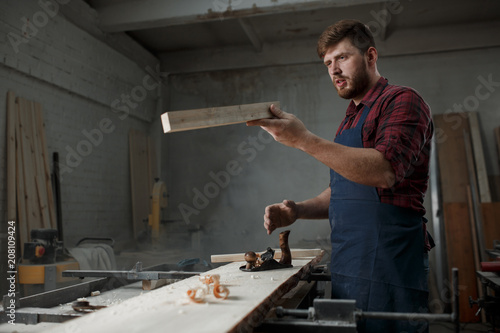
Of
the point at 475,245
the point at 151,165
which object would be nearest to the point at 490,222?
the point at 475,245

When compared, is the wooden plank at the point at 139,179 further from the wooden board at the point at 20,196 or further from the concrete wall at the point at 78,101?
the wooden board at the point at 20,196

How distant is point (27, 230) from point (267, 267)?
3.28m

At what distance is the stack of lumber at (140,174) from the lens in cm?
645

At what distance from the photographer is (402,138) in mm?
1318

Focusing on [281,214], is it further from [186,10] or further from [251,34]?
[251,34]

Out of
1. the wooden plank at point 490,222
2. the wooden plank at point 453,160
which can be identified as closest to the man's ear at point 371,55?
the wooden plank at point 490,222

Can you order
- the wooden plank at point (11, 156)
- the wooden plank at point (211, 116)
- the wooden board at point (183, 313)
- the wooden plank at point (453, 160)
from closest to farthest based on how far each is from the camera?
the wooden board at point (183, 313), the wooden plank at point (211, 116), the wooden plank at point (11, 156), the wooden plank at point (453, 160)

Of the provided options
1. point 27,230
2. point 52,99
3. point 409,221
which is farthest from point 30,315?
point 52,99

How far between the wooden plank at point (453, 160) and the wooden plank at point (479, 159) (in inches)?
3.7

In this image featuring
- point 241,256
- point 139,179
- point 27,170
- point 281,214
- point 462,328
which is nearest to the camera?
point 281,214

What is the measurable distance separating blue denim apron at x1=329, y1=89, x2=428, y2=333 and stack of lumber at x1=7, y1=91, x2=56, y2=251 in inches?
142

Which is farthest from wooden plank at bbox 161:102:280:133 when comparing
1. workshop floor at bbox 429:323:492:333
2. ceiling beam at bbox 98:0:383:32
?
workshop floor at bbox 429:323:492:333

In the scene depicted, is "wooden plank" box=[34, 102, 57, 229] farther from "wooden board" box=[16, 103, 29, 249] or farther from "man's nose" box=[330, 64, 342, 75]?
"man's nose" box=[330, 64, 342, 75]

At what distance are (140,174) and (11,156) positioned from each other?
8.74 feet
